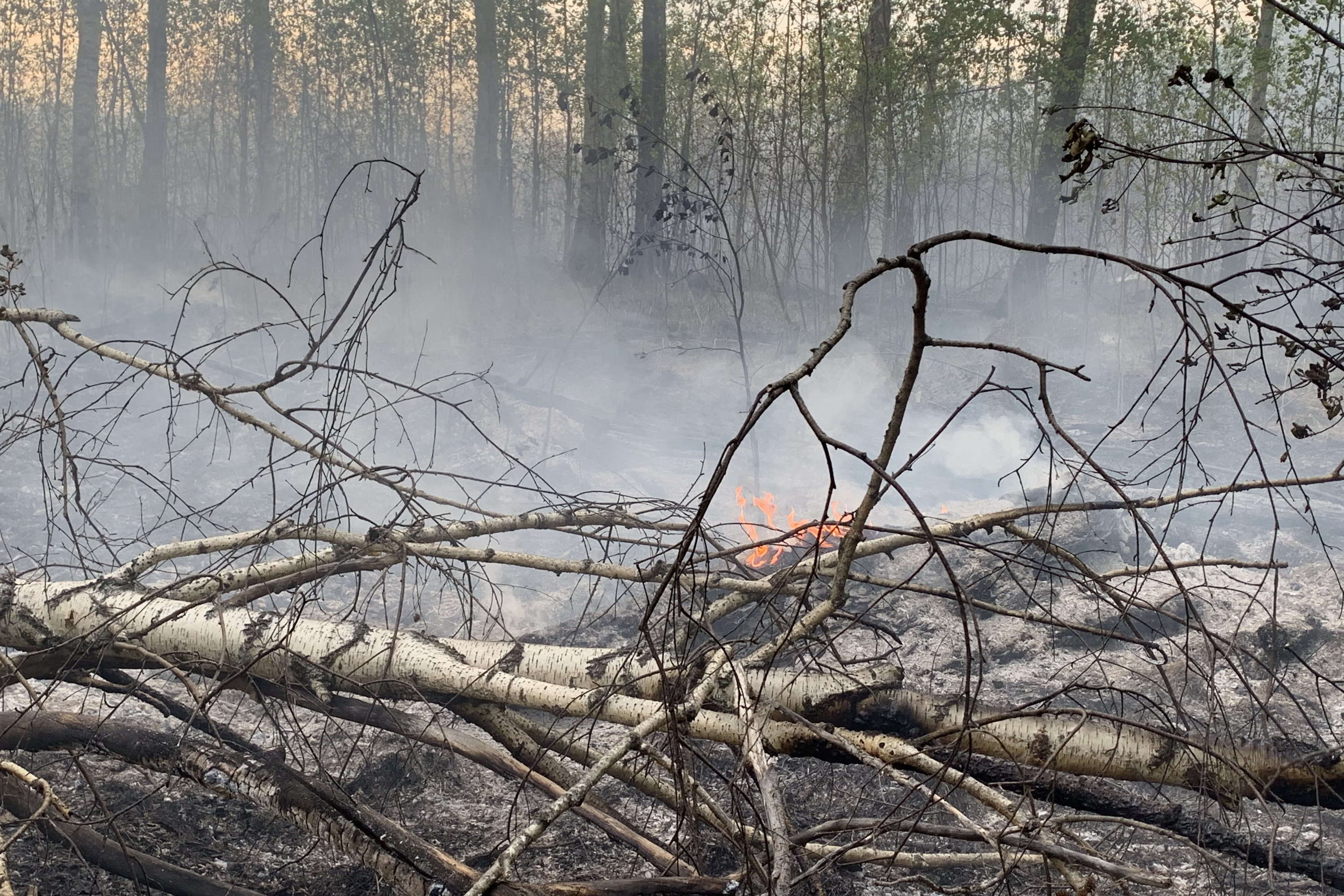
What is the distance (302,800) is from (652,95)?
10.7 metres

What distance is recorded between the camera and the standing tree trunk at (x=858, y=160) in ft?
35.5

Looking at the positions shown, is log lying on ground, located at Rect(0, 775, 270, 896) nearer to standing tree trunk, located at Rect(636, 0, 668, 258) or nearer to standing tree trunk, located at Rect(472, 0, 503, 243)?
standing tree trunk, located at Rect(636, 0, 668, 258)

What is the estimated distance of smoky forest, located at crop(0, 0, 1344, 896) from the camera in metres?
2.43

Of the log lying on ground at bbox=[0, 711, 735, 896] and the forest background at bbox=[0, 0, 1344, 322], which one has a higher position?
the forest background at bbox=[0, 0, 1344, 322]

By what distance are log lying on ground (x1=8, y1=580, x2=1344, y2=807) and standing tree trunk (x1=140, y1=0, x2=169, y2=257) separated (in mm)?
11138

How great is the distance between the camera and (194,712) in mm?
1990

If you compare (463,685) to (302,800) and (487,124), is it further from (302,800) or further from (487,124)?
(487,124)

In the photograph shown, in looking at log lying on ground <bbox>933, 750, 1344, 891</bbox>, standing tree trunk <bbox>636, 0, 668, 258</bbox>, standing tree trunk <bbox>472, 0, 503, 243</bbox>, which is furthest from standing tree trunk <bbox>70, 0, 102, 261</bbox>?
log lying on ground <bbox>933, 750, 1344, 891</bbox>

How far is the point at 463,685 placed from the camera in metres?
2.55

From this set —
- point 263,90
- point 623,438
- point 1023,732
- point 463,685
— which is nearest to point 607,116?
point 623,438

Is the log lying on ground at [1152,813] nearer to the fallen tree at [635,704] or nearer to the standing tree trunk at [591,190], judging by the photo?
the fallen tree at [635,704]

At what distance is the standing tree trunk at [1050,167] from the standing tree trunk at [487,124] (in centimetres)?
746

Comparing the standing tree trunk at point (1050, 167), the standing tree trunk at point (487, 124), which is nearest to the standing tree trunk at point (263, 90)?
the standing tree trunk at point (487, 124)

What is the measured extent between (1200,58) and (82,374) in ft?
45.6
